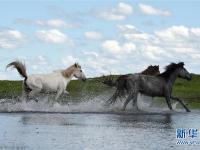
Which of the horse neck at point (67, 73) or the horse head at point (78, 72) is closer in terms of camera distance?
the horse neck at point (67, 73)

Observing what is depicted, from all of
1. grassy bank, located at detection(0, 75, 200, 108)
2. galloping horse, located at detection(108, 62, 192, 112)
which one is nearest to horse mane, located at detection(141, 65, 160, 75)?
galloping horse, located at detection(108, 62, 192, 112)

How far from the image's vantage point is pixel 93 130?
13.3 meters

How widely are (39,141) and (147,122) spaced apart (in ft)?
15.8

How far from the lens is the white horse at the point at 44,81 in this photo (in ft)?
67.8

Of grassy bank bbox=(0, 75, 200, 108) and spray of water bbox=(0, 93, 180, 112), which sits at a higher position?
grassy bank bbox=(0, 75, 200, 108)

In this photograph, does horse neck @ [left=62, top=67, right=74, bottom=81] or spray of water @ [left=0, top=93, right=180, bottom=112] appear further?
horse neck @ [left=62, top=67, right=74, bottom=81]

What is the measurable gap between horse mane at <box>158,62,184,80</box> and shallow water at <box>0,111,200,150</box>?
2445 mm

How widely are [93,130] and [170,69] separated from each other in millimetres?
8011

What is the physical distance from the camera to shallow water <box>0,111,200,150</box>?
10.9 metres

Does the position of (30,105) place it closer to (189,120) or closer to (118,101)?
(118,101)

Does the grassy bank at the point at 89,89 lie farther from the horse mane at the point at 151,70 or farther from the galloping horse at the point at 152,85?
the galloping horse at the point at 152,85

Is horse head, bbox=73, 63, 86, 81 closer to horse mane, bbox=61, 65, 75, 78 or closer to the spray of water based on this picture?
horse mane, bbox=61, 65, 75, 78

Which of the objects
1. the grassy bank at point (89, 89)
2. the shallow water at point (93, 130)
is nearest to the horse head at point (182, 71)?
the shallow water at point (93, 130)

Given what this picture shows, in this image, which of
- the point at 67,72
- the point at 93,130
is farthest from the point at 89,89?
the point at 93,130
